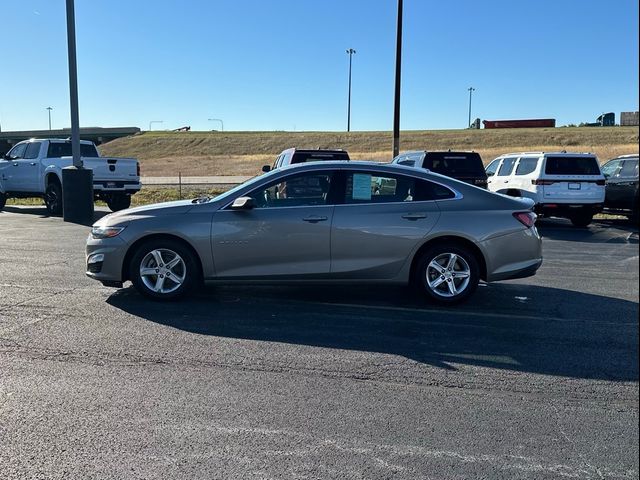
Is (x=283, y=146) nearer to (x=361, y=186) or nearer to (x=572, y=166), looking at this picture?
(x=572, y=166)

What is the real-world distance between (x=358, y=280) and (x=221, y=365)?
89.8 inches

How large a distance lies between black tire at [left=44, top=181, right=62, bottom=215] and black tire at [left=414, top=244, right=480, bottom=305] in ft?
44.3

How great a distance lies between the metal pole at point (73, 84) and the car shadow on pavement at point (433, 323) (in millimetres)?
9129

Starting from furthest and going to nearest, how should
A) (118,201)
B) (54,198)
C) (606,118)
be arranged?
(118,201) → (54,198) → (606,118)

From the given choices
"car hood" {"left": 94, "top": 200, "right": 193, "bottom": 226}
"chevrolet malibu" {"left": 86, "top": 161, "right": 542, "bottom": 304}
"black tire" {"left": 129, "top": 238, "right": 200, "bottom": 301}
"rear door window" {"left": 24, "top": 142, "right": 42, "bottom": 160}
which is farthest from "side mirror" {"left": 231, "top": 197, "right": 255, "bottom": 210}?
"rear door window" {"left": 24, "top": 142, "right": 42, "bottom": 160}

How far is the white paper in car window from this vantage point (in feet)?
21.7

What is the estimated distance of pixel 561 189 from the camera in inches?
558

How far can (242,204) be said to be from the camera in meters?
6.41

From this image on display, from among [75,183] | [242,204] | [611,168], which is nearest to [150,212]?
[242,204]

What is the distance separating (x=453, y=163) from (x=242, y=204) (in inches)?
381

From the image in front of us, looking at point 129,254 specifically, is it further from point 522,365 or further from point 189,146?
point 189,146

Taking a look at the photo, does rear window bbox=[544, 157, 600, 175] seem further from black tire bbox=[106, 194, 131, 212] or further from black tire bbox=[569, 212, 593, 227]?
black tire bbox=[106, 194, 131, 212]

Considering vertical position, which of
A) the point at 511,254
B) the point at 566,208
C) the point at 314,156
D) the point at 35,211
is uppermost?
the point at 314,156

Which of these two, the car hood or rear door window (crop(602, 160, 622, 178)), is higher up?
rear door window (crop(602, 160, 622, 178))
